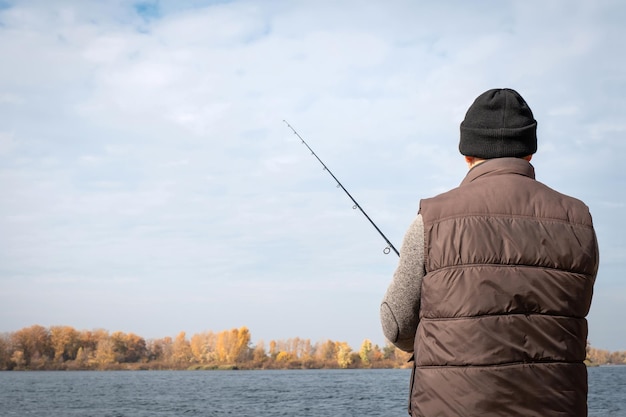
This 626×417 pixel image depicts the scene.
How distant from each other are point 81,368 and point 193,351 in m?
21.1

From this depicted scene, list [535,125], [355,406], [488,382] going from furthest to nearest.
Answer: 1. [355,406]
2. [535,125]
3. [488,382]

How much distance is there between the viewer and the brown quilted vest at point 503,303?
2.03 m

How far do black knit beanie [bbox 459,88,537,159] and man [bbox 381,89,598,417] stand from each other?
11 centimetres

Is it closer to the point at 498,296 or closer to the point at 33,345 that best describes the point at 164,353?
the point at 33,345

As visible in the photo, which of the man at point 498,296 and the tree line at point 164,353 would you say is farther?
the tree line at point 164,353

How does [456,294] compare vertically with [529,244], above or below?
below

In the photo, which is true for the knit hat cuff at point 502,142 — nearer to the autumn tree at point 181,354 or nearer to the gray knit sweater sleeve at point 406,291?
the gray knit sweater sleeve at point 406,291

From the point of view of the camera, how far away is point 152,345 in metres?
134

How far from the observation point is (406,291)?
2232mm

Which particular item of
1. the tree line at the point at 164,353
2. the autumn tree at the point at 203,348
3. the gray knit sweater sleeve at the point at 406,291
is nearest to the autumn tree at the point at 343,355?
the tree line at the point at 164,353

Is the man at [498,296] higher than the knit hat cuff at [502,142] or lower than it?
lower

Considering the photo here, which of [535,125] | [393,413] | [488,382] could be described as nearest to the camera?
[488,382]

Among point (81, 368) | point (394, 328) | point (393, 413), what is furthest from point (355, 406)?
point (81, 368)

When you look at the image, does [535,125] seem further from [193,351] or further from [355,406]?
[193,351]
